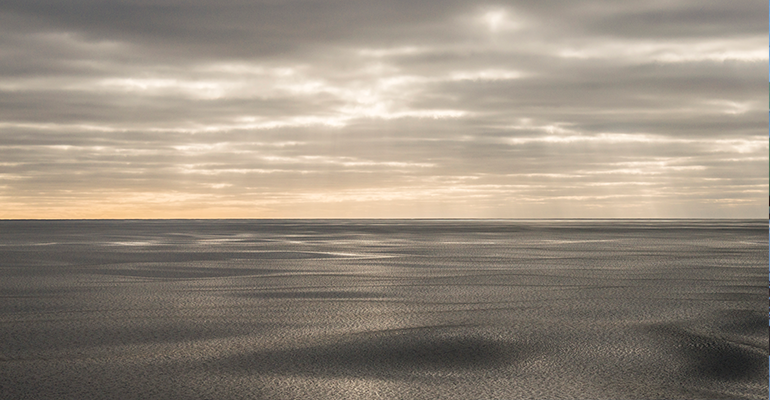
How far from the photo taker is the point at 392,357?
7.14 metres

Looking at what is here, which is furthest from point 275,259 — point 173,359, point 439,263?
point 173,359

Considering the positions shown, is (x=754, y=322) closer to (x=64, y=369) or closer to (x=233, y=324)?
(x=233, y=324)

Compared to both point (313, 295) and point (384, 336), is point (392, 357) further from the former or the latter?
point (313, 295)

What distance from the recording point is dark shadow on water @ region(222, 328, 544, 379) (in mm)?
6559

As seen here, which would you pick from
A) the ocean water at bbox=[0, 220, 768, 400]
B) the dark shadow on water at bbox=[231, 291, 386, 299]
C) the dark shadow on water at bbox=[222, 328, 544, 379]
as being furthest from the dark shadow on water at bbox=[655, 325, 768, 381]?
the dark shadow on water at bbox=[231, 291, 386, 299]

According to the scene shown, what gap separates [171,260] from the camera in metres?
22.1

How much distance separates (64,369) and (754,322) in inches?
345

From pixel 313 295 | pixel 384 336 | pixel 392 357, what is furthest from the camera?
pixel 313 295

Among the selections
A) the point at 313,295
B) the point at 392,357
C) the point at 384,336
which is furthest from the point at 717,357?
the point at 313,295

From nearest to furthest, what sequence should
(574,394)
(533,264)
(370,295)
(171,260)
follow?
(574,394) < (370,295) < (533,264) < (171,260)

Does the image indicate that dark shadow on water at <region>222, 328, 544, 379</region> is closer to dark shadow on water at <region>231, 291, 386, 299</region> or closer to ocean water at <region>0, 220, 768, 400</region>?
ocean water at <region>0, 220, 768, 400</region>

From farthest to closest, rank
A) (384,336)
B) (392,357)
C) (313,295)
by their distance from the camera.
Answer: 1. (313,295)
2. (384,336)
3. (392,357)

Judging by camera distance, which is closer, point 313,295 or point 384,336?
point 384,336

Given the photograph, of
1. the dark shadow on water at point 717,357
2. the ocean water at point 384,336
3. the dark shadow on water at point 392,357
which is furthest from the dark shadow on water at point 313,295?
the dark shadow on water at point 717,357
